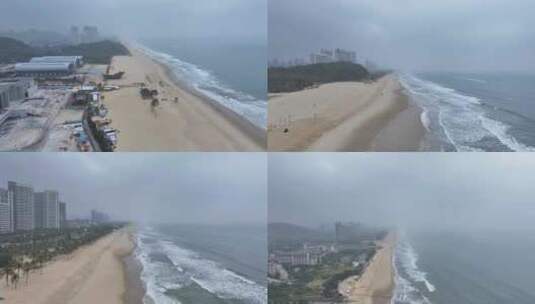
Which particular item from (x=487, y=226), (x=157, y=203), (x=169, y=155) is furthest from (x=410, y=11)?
(x=157, y=203)

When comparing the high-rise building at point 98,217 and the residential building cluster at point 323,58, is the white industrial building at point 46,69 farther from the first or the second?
the residential building cluster at point 323,58

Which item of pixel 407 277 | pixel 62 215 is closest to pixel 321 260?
pixel 407 277

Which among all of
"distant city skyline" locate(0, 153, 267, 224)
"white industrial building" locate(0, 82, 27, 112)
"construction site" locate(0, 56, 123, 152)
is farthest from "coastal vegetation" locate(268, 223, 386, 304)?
"white industrial building" locate(0, 82, 27, 112)

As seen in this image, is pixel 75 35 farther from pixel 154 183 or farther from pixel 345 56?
pixel 345 56

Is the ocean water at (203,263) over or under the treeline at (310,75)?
under

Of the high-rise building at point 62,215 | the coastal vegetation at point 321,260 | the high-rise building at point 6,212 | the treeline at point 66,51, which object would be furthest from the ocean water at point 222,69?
the high-rise building at point 6,212

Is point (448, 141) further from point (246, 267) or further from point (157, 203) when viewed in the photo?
point (157, 203)

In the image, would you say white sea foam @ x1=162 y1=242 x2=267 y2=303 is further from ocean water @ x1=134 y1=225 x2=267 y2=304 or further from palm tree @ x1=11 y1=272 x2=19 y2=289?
palm tree @ x1=11 y1=272 x2=19 y2=289
